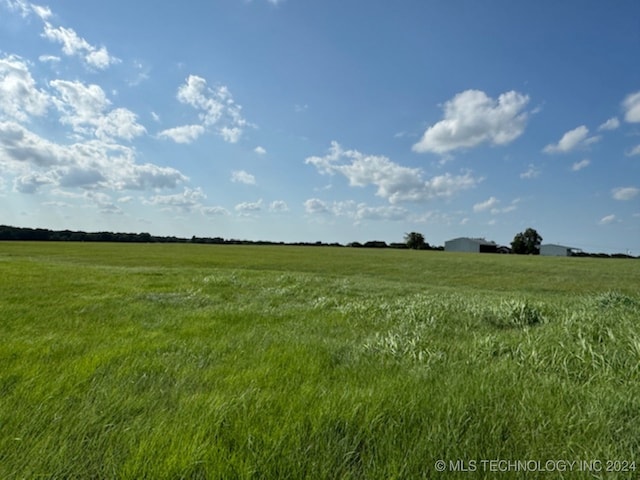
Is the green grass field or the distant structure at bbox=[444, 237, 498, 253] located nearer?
the green grass field

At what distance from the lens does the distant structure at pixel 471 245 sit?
14800 cm

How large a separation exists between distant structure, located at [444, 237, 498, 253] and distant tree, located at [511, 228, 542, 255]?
1331 centimetres

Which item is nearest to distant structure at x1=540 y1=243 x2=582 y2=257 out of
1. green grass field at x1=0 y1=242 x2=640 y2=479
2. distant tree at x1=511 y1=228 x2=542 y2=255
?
distant tree at x1=511 y1=228 x2=542 y2=255

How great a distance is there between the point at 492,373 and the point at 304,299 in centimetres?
762

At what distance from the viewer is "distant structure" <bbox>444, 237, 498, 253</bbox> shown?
148m

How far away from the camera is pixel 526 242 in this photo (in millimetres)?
134250

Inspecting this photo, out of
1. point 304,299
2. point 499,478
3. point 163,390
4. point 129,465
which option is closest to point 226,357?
point 163,390

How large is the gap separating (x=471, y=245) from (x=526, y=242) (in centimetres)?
2205

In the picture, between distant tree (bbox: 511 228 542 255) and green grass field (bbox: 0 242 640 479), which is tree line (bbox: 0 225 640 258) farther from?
green grass field (bbox: 0 242 640 479)

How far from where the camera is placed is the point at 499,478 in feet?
7.89

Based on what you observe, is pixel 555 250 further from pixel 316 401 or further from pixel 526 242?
pixel 316 401

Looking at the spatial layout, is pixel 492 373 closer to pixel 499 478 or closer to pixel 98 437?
pixel 499 478

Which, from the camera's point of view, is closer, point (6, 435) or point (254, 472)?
point (254, 472)

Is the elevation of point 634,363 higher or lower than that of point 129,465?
higher
